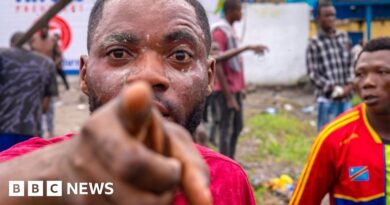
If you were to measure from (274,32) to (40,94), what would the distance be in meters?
10.6

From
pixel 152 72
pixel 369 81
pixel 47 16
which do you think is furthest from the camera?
pixel 47 16

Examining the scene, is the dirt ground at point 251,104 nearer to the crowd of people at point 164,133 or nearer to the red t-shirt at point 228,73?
the red t-shirt at point 228,73

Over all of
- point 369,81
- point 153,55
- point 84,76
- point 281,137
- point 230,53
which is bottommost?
point 281,137

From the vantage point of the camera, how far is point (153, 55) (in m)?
1.58

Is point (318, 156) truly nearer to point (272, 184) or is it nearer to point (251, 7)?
point (272, 184)

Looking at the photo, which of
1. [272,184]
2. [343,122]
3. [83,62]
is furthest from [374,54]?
[272,184]

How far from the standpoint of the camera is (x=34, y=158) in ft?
3.43

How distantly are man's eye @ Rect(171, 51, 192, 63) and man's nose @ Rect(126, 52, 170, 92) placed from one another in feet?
0.18

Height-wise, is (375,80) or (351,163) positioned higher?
(375,80)

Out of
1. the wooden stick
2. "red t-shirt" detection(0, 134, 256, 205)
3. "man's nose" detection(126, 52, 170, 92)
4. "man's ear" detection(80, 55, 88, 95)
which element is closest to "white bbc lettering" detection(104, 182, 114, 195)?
"man's nose" detection(126, 52, 170, 92)

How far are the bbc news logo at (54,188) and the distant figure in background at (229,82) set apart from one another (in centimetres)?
598

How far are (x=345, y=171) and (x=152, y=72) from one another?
198cm

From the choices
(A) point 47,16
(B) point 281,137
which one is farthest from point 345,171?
(B) point 281,137

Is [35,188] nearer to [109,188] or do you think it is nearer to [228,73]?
[109,188]
